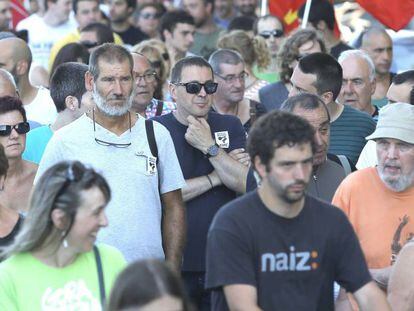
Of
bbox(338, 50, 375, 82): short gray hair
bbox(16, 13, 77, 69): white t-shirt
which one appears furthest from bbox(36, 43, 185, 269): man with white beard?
bbox(16, 13, 77, 69): white t-shirt

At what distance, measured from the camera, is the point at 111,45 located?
26.8ft

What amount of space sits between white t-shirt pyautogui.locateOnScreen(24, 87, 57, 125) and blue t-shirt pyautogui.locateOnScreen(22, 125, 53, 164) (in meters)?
1.50

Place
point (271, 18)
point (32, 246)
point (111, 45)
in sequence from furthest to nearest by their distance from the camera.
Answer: point (271, 18)
point (111, 45)
point (32, 246)

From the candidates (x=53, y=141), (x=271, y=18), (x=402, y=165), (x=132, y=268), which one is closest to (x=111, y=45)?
(x=53, y=141)

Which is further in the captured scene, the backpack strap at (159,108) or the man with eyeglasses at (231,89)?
the man with eyeglasses at (231,89)

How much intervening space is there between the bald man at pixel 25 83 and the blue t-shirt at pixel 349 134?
101 inches

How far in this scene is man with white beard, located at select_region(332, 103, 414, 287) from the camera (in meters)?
7.20

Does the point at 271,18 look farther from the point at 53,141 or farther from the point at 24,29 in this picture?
the point at 53,141

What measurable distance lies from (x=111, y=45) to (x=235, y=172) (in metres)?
1.24

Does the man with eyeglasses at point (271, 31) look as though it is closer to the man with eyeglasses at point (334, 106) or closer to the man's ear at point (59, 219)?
the man with eyeglasses at point (334, 106)

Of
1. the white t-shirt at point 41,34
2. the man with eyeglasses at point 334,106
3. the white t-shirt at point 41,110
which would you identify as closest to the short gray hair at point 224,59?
the man with eyeglasses at point 334,106

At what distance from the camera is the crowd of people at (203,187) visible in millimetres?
5992

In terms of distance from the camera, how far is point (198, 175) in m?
8.76

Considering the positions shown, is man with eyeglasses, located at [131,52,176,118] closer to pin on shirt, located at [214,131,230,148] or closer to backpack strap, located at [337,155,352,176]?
pin on shirt, located at [214,131,230,148]
